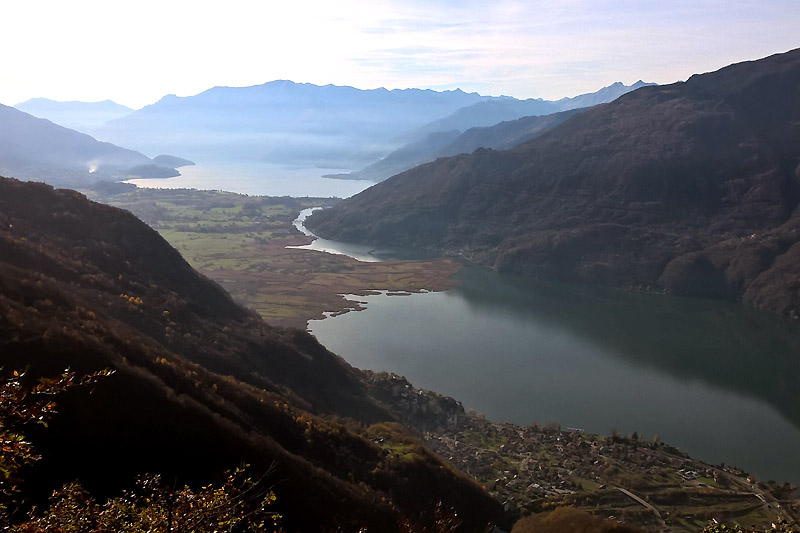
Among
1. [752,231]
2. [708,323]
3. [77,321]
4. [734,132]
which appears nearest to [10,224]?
[77,321]

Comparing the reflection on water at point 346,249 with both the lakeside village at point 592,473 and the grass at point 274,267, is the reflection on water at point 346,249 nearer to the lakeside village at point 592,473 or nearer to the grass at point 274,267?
the grass at point 274,267

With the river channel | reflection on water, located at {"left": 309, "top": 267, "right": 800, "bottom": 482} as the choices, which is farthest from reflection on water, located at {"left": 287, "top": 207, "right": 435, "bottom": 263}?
reflection on water, located at {"left": 309, "top": 267, "right": 800, "bottom": 482}

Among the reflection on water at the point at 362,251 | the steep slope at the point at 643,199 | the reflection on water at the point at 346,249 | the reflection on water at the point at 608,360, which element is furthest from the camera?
the reflection on water at the point at 362,251

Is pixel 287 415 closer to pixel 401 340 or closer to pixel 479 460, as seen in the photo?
pixel 479 460

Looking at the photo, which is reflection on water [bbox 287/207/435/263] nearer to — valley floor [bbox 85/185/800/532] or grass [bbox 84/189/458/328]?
grass [bbox 84/189/458/328]

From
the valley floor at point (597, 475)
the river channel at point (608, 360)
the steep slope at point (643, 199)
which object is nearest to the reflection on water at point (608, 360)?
the river channel at point (608, 360)

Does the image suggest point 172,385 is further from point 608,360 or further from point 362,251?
point 362,251
